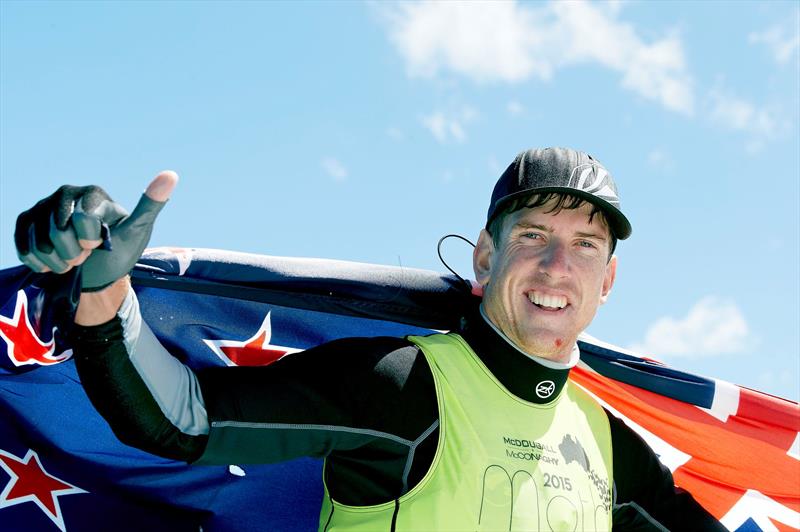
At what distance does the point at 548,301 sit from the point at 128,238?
1.84m

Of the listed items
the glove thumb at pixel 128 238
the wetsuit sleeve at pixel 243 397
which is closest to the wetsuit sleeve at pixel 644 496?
the wetsuit sleeve at pixel 243 397

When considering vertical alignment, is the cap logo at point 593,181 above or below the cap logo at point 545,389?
above

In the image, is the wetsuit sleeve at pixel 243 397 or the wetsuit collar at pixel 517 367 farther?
the wetsuit collar at pixel 517 367

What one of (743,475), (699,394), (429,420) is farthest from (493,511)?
(743,475)

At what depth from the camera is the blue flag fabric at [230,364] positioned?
4047 mm

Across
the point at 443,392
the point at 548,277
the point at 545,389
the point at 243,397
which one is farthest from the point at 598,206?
the point at 243,397

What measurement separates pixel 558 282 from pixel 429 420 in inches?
33.0

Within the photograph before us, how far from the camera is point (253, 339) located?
14.8 feet

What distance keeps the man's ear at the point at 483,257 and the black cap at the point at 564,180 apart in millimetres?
182

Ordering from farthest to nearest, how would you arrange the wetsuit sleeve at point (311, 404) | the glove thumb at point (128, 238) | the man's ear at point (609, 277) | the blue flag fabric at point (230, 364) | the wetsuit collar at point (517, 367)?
the man's ear at point (609, 277), the blue flag fabric at point (230, 364), the wetsuit collar at point (517, 367), the wetsuit sleeve at point (311, 404), the glove thumb at point (128, 238)

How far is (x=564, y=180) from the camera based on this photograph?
379cm

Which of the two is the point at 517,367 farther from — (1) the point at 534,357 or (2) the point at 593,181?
(2) the point at 593,181

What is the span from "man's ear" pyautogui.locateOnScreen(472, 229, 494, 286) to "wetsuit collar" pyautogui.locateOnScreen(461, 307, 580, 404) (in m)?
0.34

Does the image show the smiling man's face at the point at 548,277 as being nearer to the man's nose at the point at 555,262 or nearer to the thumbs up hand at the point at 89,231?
the man's nose at the point at 555,262
